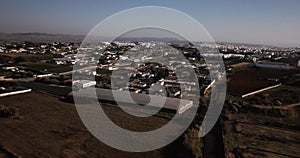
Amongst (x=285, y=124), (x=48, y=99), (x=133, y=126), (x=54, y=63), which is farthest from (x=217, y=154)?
(x=54, y=63)

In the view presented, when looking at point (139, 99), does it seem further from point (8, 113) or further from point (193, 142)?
point (8, 113)

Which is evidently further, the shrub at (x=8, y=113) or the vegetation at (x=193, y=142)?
the shrub at (x=8, y=113)

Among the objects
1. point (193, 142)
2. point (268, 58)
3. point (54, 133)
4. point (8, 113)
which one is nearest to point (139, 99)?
point (54, 133)

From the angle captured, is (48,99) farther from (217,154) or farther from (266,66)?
(266,66)

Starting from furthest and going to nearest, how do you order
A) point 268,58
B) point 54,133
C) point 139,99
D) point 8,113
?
point 268,58 < point 139,99 < point 8,113 < point 54,133

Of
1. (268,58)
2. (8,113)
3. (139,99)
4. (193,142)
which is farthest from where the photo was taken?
(268,58)

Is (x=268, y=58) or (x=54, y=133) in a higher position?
(x=268, y=58)

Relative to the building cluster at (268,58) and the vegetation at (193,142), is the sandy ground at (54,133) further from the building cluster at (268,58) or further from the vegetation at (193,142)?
the building cluster at (268,58)

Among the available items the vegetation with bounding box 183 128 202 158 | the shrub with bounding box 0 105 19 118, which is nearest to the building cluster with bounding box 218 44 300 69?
the vegetation with bounding box 183 128 202 158

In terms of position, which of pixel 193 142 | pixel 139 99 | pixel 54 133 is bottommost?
pixel 54 133

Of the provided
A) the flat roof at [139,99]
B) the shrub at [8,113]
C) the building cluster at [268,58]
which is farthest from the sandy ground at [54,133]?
the building cluster at [268,58]

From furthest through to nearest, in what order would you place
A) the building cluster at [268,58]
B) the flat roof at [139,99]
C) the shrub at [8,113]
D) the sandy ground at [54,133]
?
1. the building cluster at [268,58]
2. the flat roof at [139,99]
3. the shrub at [8,113]
4. the sandy ground at [54,133]
